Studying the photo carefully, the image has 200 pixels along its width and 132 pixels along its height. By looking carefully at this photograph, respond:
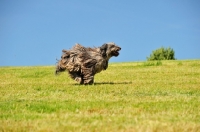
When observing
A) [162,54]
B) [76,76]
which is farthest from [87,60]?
[162,54]

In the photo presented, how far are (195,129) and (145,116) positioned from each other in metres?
1.35

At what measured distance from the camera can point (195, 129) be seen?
5758 mm

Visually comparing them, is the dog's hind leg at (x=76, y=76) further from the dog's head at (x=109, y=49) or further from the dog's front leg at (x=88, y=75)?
the dog's head at (x=109, y=49)

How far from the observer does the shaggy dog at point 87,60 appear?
15281 mm

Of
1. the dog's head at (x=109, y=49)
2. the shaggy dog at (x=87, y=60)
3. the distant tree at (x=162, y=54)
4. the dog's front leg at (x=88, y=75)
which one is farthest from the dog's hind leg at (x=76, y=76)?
the distant tree at (x=162, y=54)

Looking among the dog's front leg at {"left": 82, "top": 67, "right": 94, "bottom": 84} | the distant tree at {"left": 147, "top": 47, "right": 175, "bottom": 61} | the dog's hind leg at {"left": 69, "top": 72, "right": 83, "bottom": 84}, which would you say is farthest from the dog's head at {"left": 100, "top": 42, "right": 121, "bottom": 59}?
the distant tree at {"left": 147, "top": 47, "right": 175, "bottom": 61}

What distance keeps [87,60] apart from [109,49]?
0.97 meters

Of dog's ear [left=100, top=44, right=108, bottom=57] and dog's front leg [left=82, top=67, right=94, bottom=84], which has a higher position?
dog's ear [left=100, top=44, right=108, bottom=57]

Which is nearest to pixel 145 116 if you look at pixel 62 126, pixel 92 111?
pixel 92 111

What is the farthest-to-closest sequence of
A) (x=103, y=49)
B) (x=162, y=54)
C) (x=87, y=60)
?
(x=162, y=54) < (x=103, y=49) < (x=87, y=60)

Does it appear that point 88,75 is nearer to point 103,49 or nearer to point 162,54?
point 103,49

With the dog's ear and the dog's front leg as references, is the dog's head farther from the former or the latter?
the dog's front leg

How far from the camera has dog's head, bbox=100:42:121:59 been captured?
605 inches

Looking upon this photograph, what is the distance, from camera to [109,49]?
15.4m
